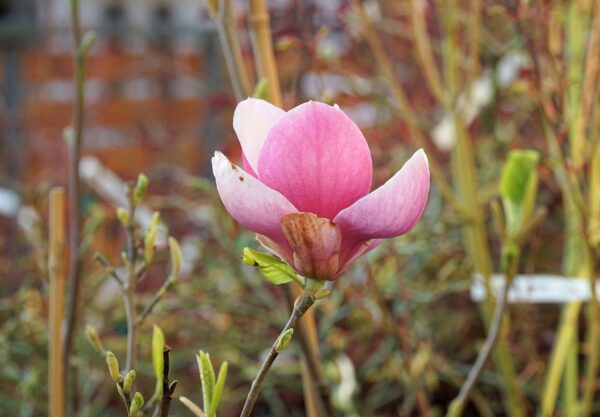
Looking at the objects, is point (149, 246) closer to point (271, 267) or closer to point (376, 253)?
point (271, 267)

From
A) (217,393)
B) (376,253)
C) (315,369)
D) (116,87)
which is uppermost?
(217,393)

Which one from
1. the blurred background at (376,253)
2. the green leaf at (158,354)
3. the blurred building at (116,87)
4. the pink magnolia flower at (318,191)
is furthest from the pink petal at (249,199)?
the blurred building at (116,87)

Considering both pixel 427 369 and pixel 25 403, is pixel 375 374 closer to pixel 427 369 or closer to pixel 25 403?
pixel 427 369

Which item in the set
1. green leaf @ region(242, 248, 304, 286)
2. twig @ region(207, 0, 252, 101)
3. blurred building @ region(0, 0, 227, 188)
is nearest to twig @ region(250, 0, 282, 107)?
twig @ region(207, 0, 252, 101)

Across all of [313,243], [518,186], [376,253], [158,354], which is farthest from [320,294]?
[376,253]

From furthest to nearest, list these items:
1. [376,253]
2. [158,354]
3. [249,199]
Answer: [376,253] < [158,354] < [249,199]

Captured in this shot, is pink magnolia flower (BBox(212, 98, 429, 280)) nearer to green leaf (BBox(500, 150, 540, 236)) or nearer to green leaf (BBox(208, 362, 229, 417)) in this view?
green leaf (BBox(208, 362, 229, 417))

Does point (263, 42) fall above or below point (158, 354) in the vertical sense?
above
